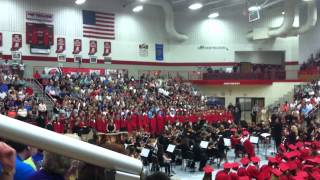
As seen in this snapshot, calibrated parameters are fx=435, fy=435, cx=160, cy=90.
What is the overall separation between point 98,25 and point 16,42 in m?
7.65

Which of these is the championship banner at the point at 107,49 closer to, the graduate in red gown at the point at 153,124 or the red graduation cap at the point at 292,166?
the graduate in red gown at the point at 153,124

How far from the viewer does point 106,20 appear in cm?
3747

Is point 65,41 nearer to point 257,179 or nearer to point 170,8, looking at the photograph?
point 170,8

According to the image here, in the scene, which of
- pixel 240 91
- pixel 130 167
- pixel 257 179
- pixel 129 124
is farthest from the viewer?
pixel 240 91

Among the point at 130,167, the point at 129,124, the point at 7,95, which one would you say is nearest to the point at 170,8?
the point at 129,124

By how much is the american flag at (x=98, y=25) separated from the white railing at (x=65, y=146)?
116ft

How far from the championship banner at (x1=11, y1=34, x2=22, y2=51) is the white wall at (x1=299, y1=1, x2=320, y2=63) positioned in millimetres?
25723

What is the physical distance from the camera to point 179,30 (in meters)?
43.3

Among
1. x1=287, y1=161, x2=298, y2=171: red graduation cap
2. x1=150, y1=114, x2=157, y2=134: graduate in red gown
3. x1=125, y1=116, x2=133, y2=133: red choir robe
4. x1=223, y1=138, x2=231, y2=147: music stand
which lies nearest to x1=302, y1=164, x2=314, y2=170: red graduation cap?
x1=287, y1=161, x2=298, y2=171: red graduation cap

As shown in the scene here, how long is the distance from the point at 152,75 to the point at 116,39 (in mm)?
4587

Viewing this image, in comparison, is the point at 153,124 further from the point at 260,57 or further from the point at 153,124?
the point at 260,57

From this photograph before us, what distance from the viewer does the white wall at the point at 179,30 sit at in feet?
116

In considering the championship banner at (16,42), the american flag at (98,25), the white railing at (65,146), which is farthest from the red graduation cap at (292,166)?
the american flag at (98,25)

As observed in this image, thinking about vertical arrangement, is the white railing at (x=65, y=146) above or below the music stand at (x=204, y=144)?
above
